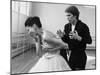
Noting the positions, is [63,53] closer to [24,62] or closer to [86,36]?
[86,36]

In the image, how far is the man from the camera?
2506 millimetres

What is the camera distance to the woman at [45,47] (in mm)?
2398

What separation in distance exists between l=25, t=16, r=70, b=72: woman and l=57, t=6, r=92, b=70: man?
0.12 meters

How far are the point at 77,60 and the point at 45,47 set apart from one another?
20.1 inches

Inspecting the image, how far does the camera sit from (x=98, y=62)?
2668 mm

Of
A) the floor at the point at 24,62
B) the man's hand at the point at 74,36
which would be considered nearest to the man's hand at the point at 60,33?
the man's hand at the point at 74,36

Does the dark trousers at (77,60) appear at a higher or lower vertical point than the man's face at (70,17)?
lower

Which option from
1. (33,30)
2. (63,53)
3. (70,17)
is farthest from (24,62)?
(70,17)

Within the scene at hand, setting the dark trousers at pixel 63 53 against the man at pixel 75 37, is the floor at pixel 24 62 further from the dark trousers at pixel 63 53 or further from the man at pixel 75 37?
the man at pixel 75 37

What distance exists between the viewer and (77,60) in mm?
2547

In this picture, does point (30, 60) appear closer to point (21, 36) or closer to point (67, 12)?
point (21, 36)

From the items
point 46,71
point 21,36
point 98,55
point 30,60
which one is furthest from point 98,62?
point 21,36

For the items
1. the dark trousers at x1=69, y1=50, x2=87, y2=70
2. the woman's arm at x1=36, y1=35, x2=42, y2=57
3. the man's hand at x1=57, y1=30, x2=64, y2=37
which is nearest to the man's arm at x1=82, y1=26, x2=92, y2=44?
the dark trousers at x1=69, y1=50, x2=87, y2=70

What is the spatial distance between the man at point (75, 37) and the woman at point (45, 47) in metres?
0.12
